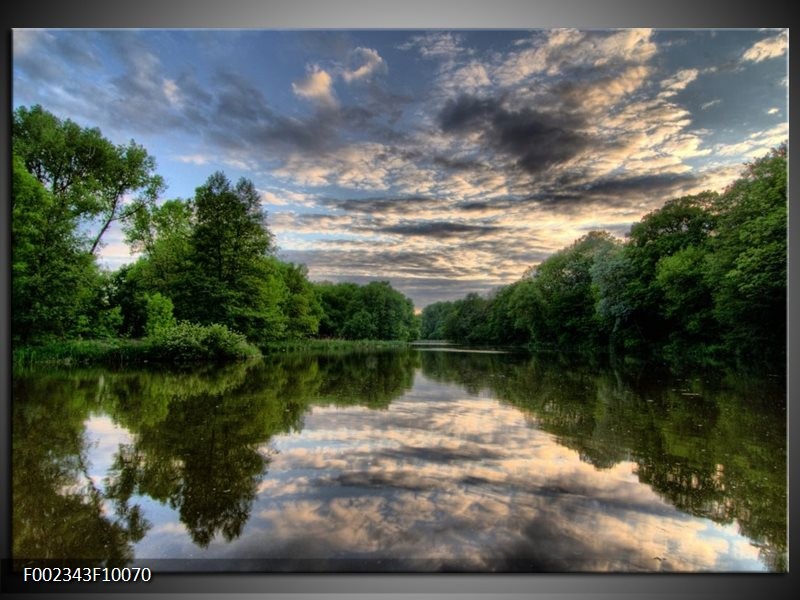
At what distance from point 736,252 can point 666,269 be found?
430cm

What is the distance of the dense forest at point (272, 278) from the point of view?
18.7 ft

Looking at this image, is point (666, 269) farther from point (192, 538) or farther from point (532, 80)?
point (192, 538)

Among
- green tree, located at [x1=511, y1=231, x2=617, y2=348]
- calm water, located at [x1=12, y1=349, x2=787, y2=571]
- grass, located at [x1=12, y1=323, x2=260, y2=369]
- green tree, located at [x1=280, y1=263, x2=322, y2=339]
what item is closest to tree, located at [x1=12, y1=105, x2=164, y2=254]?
grass, located at [x1=12, y1=323, x2=260, y2=369]

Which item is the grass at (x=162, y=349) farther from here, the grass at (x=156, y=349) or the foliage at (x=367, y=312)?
the foliage at (x=367, y=312)

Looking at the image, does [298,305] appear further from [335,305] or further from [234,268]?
[234,268]

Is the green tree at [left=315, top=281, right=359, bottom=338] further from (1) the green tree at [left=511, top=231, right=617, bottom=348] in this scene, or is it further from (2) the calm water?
(1) the green tree at [left=511, top=231, right=617, bottom=348]

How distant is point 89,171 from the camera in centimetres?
719

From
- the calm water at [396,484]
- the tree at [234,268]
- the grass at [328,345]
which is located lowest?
the calm water at [396,484]

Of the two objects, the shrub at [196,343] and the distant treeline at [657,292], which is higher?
the distant treeline at [657,292]

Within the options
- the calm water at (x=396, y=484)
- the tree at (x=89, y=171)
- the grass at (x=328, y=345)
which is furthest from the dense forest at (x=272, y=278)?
the calm water at (x=396, y=484)

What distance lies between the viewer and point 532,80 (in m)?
4.94

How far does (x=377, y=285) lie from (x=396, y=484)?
5.24 metres

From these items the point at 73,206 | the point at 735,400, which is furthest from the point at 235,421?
the point at 735,400

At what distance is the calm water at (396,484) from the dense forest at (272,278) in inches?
49.3
